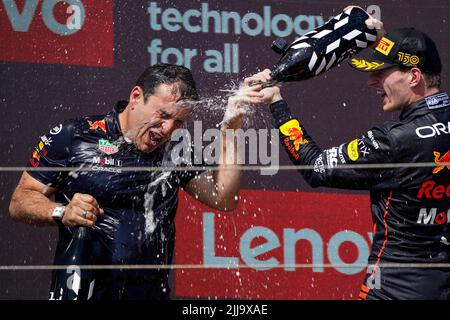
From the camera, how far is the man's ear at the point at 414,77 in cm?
349

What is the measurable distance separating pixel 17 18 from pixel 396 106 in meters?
1.69

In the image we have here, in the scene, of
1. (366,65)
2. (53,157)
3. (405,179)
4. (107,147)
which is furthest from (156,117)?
(405,179)

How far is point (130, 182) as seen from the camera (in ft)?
11.5

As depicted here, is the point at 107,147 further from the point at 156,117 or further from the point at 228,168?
the point at 228,168

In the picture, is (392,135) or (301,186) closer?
(392,135)

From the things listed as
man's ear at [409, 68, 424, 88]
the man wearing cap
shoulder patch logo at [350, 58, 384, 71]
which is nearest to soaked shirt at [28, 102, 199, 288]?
the man wearing cap

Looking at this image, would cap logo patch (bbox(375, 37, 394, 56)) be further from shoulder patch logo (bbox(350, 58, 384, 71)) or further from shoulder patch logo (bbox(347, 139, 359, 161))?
shoulder patch logo (bbox(347, 139, 359, 161))

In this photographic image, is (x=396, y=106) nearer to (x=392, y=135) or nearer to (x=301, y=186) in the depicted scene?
(x=392, y=135)

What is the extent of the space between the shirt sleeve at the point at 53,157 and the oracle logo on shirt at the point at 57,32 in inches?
31.4

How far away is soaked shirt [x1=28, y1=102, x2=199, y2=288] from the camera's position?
346 centimetres

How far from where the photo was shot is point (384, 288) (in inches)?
135
